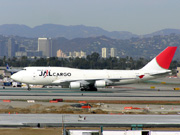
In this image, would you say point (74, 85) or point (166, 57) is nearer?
point (74, 85)

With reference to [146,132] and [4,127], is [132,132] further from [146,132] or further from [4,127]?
[4,127]

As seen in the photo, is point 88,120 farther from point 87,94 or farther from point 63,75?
point 63,75

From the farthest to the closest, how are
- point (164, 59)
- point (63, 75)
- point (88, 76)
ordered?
point (164, 59) < point (88, 76) < point (63, 75)

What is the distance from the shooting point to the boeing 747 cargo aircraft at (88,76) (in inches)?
2832

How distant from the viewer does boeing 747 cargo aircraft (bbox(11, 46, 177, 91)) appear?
7194 cm

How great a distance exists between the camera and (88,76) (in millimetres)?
Answer: 74188

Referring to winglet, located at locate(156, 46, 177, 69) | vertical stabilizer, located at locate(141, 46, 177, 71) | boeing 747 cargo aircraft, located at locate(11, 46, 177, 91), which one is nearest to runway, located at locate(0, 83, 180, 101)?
boeing 747 cargo aircraft, located at locate(11, 46, 177, 91)

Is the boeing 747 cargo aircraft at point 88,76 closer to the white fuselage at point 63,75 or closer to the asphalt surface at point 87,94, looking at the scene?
the white fuselage at point 63,75

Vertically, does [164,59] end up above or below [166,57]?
below

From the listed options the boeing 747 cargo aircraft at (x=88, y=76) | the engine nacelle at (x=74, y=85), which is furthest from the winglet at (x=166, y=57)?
the engine nacelle at (x=74, y=85)

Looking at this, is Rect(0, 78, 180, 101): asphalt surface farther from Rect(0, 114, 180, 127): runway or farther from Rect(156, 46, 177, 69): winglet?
Rect(0, 114, 180, 127): runway

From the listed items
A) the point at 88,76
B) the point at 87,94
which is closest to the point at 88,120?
the point at 87,94

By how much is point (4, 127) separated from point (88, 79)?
133 feet

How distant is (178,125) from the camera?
112 ft
